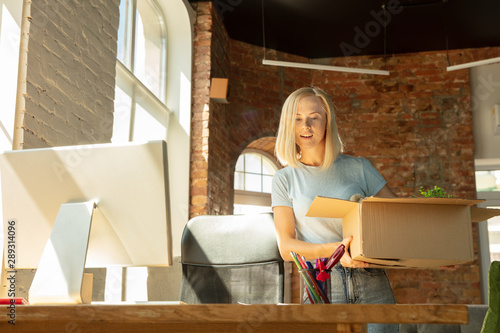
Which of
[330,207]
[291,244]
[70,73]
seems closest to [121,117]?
[70,73]

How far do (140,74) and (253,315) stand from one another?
366 cm

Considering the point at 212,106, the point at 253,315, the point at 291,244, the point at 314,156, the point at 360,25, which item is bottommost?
the point at 253,315

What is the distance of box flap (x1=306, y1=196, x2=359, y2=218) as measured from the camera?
1.17 metres

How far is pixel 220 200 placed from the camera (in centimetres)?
509

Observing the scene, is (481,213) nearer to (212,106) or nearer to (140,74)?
(140,74)

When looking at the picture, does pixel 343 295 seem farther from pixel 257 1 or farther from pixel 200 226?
pixel 257 1

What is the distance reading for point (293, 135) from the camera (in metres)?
1.68

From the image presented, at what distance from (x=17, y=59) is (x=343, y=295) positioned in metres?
1.71

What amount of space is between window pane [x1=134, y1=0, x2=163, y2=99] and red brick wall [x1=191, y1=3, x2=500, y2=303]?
62cm

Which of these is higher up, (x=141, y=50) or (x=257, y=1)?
(x=257, y=1)

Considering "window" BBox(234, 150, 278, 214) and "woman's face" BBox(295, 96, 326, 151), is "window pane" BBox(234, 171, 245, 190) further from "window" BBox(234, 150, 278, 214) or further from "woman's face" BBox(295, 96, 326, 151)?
"woman's face" BBox(295, 96, 326, 151)

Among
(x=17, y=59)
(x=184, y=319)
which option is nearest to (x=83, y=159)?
(x=184, y=319)

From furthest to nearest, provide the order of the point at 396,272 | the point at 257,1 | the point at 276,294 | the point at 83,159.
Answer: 1. the point at 396,272
2. the point at 257,1
3. the point at 276,294
4. the point at 83,159

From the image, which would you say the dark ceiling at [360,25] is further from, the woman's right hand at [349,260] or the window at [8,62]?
the woman's right hand at [349,260]
